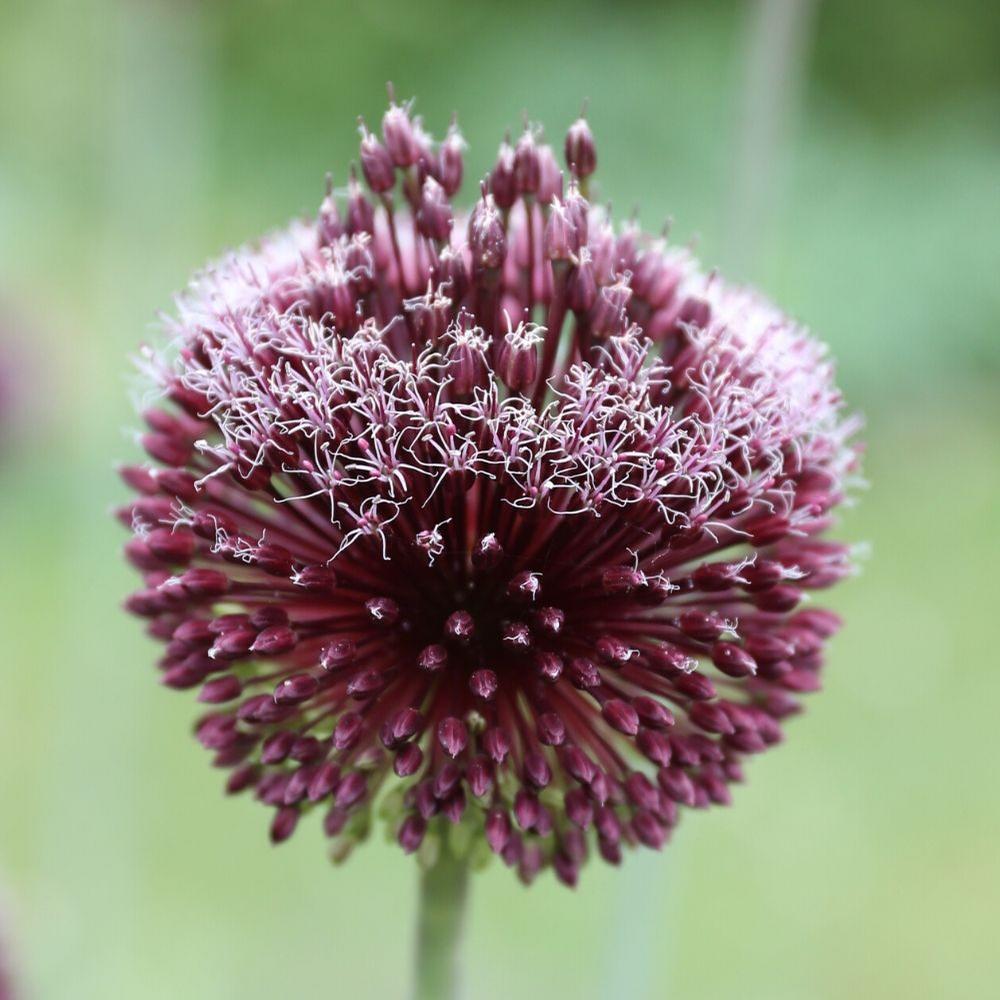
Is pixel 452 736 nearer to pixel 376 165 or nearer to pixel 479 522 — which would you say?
pixel 479 522

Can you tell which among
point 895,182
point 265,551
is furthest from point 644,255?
point 895,182

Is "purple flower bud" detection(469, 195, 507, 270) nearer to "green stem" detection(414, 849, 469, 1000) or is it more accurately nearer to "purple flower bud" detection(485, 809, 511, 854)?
"purple flower bud" detection(485, 809, 511, 854)

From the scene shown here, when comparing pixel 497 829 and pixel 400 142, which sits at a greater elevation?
pixel 400 142

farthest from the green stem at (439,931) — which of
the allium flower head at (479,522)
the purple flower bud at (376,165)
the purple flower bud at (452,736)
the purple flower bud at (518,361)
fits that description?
the purple flower bud at (376,165)

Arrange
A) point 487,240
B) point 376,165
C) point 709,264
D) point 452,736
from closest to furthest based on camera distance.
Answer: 1. point 452,736
2. point 487,240
3. point 376,165
4. point 709,264

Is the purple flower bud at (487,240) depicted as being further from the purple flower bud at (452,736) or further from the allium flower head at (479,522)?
the purple flower bud at (452,736)

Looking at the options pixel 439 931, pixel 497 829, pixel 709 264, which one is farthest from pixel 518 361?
pixel 709 264

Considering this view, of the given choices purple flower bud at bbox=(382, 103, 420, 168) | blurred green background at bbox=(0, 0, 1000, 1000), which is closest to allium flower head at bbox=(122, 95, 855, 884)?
purple flower bud at bbox=(382, 103, 420, 168)

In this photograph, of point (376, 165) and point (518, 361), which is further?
point (376, 165)
